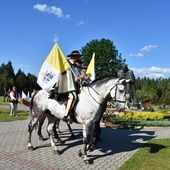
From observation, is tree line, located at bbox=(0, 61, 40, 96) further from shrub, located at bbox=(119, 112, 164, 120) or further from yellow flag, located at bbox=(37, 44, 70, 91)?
yellow flag, located at bbox=(37, 44, 70, 91)

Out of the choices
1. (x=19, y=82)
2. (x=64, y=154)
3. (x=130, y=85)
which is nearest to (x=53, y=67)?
(x=130, y=85)

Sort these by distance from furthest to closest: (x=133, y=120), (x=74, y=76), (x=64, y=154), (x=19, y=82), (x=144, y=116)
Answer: (x=19, y=82) → (x=144, y=116) → (x=133, y=120) → (x=64, y=154) → (x=74, y=76)

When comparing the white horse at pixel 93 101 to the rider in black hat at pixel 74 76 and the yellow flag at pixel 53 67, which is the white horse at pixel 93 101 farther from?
the yellow flag at pixel 53 67

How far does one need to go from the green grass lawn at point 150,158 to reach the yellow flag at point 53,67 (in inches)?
120

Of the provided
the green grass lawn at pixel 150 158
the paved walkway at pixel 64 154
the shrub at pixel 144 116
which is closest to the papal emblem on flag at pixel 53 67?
the paved walkway at pixel 64 154

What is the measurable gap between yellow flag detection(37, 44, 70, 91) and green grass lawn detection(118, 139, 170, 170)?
3.06 metres

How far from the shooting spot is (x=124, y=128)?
13875 mm

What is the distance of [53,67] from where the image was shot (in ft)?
24.3

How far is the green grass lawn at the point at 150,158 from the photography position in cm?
661

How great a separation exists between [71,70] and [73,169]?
109 inches

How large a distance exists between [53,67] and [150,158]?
3.84 metres

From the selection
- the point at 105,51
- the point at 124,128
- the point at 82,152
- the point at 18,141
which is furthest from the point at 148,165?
the point at 105,51

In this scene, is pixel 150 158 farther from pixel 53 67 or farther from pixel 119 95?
pixel 53 67

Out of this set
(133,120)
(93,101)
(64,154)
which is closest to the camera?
(93,101)
